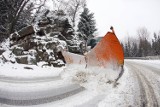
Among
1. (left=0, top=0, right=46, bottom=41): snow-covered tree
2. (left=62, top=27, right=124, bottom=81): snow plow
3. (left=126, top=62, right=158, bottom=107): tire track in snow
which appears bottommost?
(left=126, top=62, right=158, bottom=107): tire track in snow

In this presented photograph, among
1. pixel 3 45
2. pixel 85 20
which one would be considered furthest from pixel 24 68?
pixel 85 20

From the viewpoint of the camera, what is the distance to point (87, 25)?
41875 mm

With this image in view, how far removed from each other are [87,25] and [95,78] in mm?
32505

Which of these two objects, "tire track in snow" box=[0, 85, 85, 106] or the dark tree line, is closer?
"tire track in snow" box=[0, 85, 85, 106]

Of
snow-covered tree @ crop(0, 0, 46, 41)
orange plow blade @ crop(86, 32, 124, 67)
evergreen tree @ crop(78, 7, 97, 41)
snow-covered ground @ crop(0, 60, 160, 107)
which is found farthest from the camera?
evergreen tree @ crop(78, 7, 97, 41)

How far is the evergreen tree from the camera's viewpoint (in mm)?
41844

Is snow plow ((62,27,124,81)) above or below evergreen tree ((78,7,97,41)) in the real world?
below

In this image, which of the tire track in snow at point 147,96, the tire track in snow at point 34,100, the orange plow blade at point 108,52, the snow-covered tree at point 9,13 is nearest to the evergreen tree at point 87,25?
the snow-covered tree at point 9,13

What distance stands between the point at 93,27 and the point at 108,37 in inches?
1276

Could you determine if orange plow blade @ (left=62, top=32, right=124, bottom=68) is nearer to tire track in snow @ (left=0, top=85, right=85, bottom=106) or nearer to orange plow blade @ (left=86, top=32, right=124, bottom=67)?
orange plow blade @ (left=86, top=32, right=124, bottom=67)

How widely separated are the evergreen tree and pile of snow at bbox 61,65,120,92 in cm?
3051

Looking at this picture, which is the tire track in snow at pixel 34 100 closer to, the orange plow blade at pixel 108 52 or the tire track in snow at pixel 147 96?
the tire track in snow at pixel 147 96

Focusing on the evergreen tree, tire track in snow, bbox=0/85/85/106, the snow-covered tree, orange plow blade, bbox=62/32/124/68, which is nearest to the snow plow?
orange plow blade, bbox=62/32/124/68

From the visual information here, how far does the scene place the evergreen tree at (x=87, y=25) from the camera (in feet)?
137
